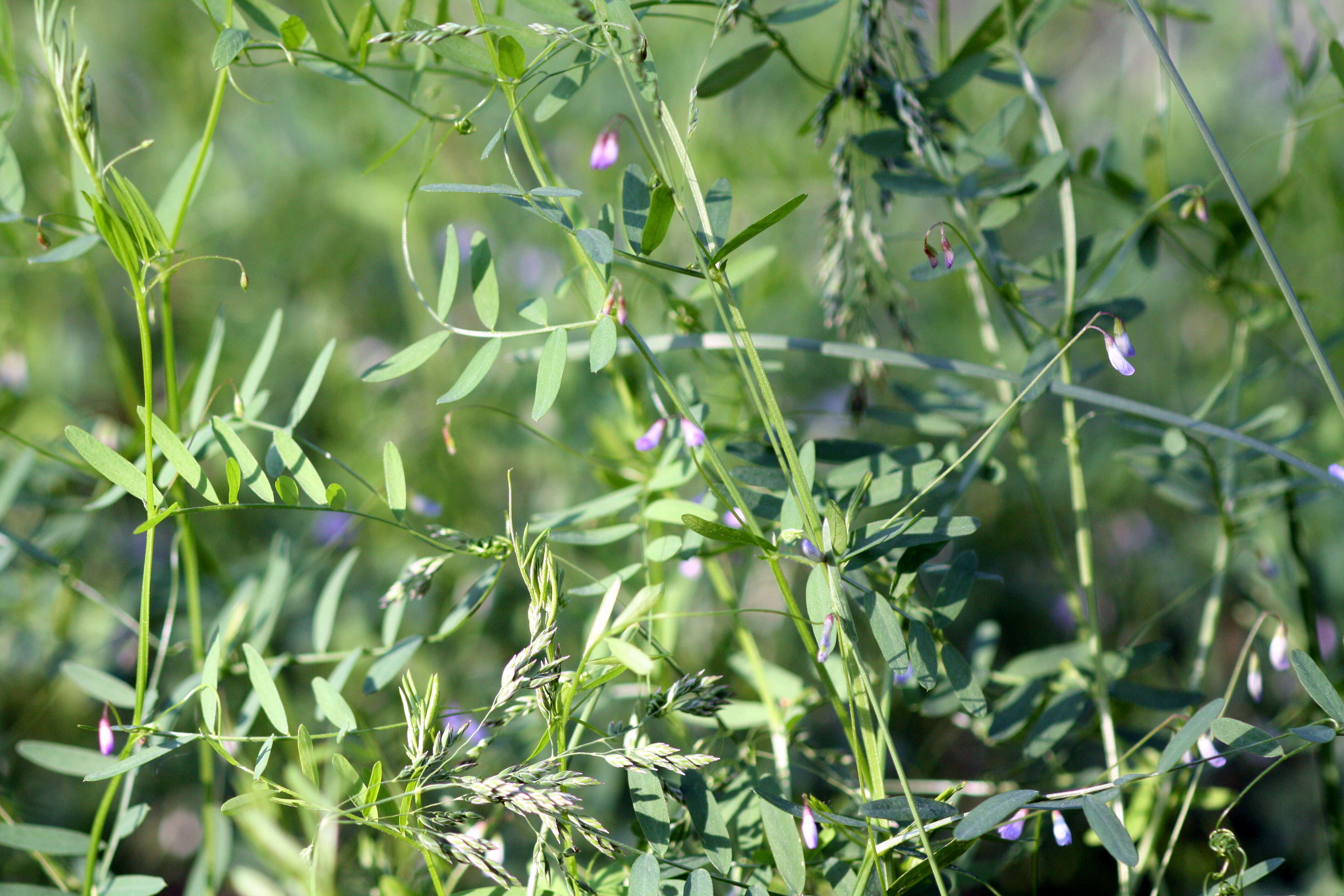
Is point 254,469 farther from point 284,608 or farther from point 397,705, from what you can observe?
point 397,705

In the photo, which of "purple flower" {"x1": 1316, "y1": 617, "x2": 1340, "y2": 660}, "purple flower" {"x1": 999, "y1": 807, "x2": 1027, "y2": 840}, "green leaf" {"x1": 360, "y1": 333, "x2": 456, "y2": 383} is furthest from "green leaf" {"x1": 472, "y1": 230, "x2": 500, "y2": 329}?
"purple flower" {"x1": 1316, "y1": 617, "x2": 1340, "y2": 660}

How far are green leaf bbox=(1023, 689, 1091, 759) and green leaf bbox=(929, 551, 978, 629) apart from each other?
4.0 inches

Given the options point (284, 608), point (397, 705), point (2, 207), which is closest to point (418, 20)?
point (2, 207)

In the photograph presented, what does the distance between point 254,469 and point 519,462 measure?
0.69 metres

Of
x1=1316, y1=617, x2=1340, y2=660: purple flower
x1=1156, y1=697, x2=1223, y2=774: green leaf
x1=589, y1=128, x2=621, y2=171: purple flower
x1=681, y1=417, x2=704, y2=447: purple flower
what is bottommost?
x1=1316, y1=617, x2=1340, y2=660: purple flower

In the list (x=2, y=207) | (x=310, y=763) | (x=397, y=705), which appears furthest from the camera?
(x=397, y=705)

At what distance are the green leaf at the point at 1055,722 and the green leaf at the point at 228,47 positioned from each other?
52 cm

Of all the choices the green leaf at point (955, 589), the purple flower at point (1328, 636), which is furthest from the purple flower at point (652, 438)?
the purple flower at point (1328, 636)

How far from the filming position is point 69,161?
→ 0.59 m

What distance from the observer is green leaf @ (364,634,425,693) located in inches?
19.2

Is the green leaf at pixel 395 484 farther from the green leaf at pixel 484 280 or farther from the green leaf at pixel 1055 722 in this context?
the green leaf at pixel 1055 722

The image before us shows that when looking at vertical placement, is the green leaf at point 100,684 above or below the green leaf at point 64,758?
above

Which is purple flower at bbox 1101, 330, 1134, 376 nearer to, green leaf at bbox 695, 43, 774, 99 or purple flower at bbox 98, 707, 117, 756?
green leaf at bbox 695, 43, 774, 99

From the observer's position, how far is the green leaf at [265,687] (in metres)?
0.42
